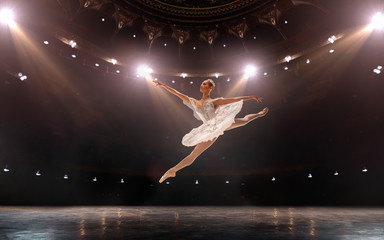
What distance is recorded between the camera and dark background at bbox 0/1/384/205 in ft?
31.9

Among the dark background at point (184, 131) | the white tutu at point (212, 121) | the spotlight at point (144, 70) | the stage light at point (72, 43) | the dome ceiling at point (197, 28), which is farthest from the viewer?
the spotlight at point (144, 70)

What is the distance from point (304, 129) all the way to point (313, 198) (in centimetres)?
320

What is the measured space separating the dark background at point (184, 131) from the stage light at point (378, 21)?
0.81ft

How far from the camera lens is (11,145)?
9.51m

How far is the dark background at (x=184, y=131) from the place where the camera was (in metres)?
9.73

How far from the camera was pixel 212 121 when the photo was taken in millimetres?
4711

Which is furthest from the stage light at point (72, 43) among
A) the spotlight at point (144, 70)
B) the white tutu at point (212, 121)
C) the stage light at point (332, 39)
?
the stage light at point (332, 39)

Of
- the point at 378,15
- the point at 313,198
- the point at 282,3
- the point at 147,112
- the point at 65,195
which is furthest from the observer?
the point at 147,112

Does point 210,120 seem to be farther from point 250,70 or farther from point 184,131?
point 184,131

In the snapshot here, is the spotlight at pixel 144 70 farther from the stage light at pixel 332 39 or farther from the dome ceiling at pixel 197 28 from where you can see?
the stage light at pixel 332 39

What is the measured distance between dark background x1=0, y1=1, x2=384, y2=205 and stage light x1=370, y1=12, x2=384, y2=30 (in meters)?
0.25

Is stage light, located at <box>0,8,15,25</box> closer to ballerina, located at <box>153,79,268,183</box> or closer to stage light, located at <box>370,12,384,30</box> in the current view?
ballerina, located at <box>153,79,268,183</box>

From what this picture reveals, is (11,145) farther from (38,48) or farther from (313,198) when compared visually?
(313,198)

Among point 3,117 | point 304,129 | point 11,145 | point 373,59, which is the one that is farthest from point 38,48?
point 373,59
